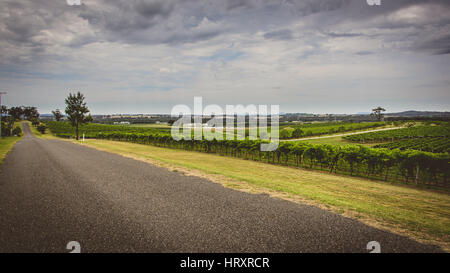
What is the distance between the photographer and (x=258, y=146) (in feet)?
97.5

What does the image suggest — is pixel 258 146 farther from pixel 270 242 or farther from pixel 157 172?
pixel 270 242

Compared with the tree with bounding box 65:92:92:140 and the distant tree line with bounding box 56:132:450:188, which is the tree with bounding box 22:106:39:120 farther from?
the distant tree line with bounding box 56:132:450:188

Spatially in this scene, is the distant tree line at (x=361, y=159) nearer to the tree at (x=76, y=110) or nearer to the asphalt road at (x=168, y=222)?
the asphalt road at (x=168, y=222)

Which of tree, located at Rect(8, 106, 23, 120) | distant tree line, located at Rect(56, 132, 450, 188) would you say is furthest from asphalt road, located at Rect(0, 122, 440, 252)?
tree, located at Rect(8, 106, 23, 120)

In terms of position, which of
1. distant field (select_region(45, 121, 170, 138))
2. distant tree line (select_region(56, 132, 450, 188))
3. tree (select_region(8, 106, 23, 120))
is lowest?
distant tree line (select_region(56, 132, 450, 188))

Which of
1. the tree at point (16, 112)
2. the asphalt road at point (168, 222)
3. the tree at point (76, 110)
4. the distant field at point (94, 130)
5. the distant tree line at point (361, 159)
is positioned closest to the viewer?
the asphalt road at point (168, 222)

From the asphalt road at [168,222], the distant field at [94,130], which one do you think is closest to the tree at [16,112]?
the distant field at [94,130]

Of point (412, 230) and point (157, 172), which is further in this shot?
point (157, 172)

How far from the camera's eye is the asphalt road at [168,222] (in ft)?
17.9

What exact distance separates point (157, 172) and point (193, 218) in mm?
7443

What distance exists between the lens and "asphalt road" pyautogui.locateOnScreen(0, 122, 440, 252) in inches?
215

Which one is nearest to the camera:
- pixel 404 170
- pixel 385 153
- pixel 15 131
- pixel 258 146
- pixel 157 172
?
pixel 157 172

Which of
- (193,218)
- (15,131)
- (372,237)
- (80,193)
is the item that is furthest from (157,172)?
Answer: (15,131)

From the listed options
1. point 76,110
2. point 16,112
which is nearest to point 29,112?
point 16,112
